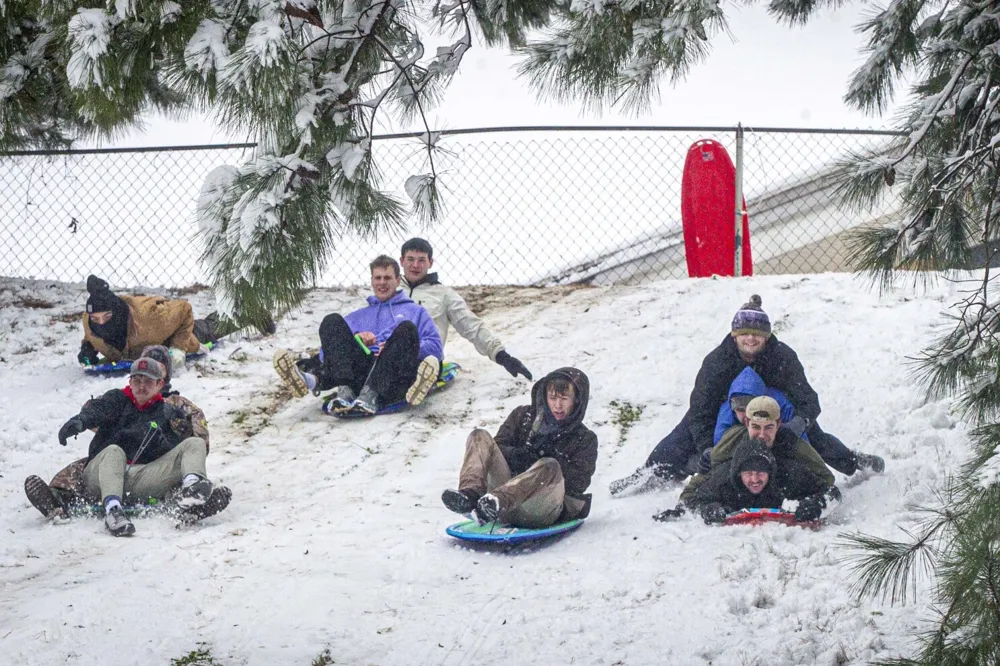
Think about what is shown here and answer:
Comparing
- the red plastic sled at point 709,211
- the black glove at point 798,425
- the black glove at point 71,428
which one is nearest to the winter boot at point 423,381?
the black glove at point 71,428

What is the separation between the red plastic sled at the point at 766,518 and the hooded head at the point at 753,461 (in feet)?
0.32

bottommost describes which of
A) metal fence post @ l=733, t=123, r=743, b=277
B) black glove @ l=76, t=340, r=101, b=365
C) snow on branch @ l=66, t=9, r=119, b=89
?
black glove @ l=76, t=340, r=101, b=365

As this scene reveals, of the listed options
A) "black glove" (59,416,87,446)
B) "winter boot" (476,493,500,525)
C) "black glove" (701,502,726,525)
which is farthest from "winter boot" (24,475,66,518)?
"black glove" (701,502,726,525)

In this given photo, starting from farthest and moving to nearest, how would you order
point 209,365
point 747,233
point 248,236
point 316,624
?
point 747,233
point 209,365
point 316,624
point 248,236

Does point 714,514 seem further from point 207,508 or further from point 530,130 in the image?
point 530,130

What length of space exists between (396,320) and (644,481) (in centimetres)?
246

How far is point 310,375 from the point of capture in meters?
7.08

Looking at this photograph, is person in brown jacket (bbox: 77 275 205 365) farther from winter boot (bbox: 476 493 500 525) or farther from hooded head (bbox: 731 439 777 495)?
hooded head (bbox: 731 439 777 495)

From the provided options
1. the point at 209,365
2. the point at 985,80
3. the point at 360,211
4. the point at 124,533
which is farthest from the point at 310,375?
the point at 985,80

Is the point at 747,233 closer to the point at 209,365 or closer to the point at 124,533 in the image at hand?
the point at 209,365

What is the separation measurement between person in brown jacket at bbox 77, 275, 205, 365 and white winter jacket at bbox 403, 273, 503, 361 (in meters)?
1.75

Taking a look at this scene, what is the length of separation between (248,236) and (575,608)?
2019mm

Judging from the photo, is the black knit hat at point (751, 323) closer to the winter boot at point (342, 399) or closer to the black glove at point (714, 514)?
the black glove at point (714, 514)

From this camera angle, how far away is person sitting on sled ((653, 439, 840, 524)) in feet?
15.6
